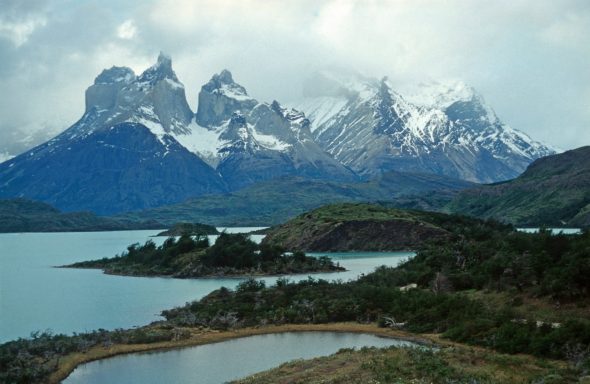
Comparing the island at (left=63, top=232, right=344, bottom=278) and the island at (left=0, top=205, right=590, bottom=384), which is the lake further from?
the island at (left=0, top=205, right=590, bottom=384)

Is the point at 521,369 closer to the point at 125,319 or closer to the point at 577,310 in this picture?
the point at 577,310

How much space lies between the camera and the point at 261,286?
10119 centimetres

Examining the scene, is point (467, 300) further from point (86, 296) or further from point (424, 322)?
point (86, 296)

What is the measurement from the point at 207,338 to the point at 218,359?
11579 mm

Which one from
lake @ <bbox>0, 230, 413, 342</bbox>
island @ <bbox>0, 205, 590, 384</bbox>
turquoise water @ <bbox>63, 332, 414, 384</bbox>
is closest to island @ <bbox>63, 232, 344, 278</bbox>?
lake @ <bbox>0, 230, 413, 342</bbox>

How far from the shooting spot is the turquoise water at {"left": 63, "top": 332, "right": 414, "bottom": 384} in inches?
2298

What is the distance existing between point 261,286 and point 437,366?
53.0 metres

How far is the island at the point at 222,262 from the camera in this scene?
151 metres

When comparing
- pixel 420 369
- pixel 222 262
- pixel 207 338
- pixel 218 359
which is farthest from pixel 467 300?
pixel 222 262

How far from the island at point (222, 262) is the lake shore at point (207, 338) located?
223 ft

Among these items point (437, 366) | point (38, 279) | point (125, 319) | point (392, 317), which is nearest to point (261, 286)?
point (125, 319)

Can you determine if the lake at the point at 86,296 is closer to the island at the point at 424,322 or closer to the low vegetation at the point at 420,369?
the island at the point at 424,322

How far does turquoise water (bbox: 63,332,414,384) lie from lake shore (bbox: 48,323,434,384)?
1187 millimetres

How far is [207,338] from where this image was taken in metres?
75.8
